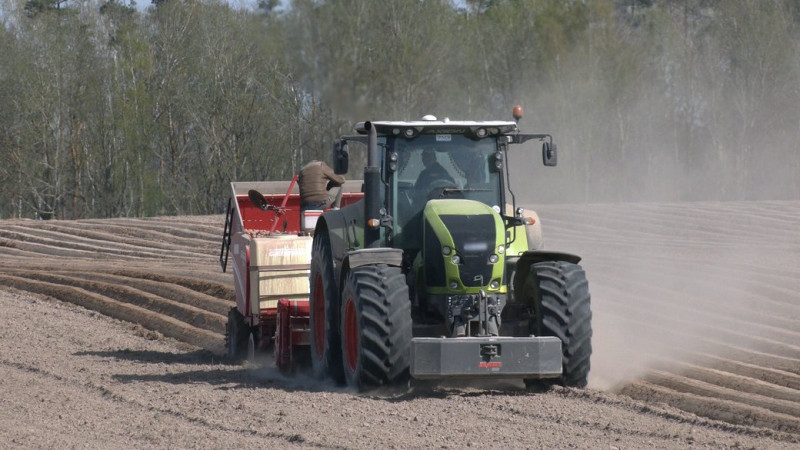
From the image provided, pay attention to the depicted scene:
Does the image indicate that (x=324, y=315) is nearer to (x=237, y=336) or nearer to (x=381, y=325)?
(x=381, y=325)

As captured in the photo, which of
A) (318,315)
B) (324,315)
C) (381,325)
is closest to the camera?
(381,325)

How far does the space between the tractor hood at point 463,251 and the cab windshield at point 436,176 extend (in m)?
0.41

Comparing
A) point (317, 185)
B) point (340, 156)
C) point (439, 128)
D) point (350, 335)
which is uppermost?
point (439, 128)

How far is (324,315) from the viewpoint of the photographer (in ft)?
33.7

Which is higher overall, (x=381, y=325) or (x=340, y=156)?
(x=340, y=156)

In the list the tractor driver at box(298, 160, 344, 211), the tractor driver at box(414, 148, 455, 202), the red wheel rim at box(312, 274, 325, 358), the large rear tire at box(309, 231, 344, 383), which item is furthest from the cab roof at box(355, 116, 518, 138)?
the tractor driver at box(298, 160, 344, 211)

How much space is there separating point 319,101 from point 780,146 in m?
22.9

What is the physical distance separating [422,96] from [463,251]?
86.0 ft

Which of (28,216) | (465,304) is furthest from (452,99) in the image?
(465,304)

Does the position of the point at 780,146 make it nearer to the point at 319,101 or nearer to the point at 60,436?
the point at 319,101

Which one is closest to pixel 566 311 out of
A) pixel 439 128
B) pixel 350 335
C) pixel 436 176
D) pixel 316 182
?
pixel 436 176

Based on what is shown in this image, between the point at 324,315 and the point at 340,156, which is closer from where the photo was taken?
the point at 340,156

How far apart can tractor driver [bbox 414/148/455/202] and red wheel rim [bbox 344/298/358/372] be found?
3.55ft

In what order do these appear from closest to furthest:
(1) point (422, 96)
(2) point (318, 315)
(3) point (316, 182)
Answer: (2) point (318, 315) < (3) point (316, 182) < (1) point (422, 96)
